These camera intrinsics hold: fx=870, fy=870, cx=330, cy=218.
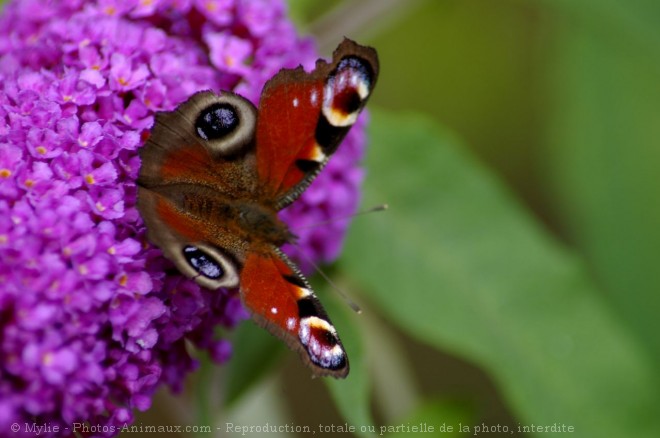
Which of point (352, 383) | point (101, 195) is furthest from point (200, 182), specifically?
point (352, 383)

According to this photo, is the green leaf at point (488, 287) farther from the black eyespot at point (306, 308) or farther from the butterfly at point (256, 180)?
the black eyespot at point (306, 308)

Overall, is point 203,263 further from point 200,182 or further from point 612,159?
point 612,159

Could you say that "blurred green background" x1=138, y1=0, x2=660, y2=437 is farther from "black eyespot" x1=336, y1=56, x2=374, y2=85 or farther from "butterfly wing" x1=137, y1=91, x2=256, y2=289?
"black eyespot" x1=336, y1=56, x2=374, y2=85

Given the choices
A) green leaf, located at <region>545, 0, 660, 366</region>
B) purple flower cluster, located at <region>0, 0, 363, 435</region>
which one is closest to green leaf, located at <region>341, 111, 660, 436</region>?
purple flower cluster, located at <region>0, 0, 363, 435</region>

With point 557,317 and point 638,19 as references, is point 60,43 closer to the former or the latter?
point 557,317

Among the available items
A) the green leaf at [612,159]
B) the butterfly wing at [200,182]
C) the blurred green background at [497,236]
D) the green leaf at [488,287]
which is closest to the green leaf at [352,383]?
the blurred green background at [497,236]
